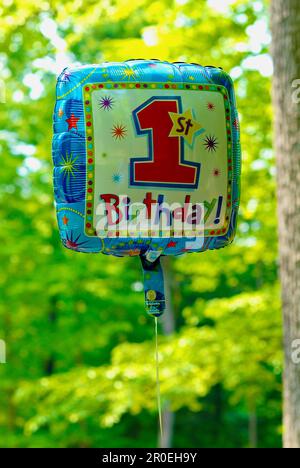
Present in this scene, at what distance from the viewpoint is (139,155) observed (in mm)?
1905

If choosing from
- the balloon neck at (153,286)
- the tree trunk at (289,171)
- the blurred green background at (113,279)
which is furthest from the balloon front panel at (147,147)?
the blurred green background at (113,279)

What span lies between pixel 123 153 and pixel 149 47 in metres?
4.30

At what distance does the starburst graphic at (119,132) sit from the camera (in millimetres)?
1900

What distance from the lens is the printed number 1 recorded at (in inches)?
75.1

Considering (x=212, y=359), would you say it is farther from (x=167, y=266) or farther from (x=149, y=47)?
(x=167, y=266)

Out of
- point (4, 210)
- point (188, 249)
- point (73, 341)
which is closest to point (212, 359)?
point (73, 341)

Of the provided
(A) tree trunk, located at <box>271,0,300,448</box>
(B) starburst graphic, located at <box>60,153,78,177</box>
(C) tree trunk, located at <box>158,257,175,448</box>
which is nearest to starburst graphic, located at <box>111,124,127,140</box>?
(B) starburst graphic, located at <box>60,153,78,177</box>

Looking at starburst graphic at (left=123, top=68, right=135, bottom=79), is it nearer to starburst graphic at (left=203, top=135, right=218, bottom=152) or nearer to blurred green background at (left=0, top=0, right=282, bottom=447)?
starburst graphic at (left=203, top=135, right=218, bottom=152)

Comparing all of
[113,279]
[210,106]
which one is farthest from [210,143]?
[113,279]

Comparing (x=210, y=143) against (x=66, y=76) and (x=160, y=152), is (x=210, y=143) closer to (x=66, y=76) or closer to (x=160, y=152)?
(x=160, y=152)

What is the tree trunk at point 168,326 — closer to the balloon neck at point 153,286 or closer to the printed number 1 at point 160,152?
the balloon neck at point 153,286

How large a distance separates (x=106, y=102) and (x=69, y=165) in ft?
0.65

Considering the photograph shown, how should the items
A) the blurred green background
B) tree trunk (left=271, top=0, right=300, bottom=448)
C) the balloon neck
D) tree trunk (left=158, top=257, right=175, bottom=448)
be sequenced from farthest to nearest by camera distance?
tree trunk (left=158, top=257, right=175, bottom=448) → the blurred green background → tree trunk (left=271, top=0, right=300, bottom=448) → the balloon neck

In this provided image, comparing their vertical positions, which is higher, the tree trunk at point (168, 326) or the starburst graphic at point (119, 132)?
the tree trunk at point (168, 326)
